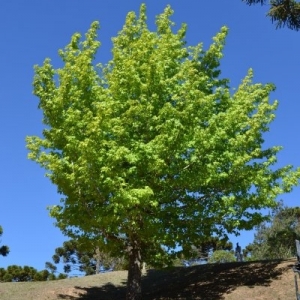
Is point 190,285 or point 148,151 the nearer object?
point 148,151

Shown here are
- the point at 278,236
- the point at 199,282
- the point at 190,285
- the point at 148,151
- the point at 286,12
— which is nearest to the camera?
the point at 286,12

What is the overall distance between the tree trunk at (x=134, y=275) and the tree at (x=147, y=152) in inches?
1.6

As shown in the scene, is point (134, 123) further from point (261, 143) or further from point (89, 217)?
point (261, 143)

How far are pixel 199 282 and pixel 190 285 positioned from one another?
0.49 metres

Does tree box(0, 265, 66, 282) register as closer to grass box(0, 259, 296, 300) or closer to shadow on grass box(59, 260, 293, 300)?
grass box(0, 259, 296, 300)

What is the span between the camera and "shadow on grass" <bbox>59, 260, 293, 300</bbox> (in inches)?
754

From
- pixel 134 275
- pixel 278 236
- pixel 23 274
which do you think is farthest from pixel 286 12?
pixel 23 274

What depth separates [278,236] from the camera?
129 ft

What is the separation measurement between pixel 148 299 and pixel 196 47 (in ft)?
38.2

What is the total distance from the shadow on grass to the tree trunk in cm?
187

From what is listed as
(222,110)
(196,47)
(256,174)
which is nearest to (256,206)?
(256,174)

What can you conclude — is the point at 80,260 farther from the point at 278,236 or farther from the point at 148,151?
the point at 148,151

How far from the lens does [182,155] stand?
16938 mm

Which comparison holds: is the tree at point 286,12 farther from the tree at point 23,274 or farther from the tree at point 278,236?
the tree at point 23,274
